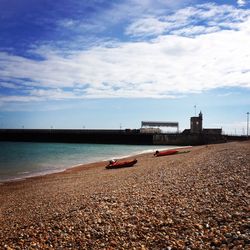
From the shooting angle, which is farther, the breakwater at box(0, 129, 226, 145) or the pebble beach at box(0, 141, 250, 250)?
the breakwater at box(0, 129, 226, 145)

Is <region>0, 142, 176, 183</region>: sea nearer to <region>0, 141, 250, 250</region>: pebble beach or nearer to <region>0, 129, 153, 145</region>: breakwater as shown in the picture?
<region>0, 141, 250, 250</region>: pebble beach

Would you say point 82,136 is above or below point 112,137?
above

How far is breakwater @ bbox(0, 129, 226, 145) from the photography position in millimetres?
73812

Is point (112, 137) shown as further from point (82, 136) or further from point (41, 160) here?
point (41, 160)

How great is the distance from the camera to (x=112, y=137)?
85812mm

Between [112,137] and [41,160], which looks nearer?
[41,160]

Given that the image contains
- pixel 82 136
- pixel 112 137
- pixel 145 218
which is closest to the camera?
pixel 145 218

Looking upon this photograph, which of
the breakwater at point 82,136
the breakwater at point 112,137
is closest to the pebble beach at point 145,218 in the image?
the breakwater at point 112,137

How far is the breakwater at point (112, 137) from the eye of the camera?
73.8 meters

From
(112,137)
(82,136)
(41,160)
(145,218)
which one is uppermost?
(82,136)

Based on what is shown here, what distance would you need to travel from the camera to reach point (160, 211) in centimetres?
778

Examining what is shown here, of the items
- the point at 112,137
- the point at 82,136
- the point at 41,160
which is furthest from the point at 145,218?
the point at 82,136

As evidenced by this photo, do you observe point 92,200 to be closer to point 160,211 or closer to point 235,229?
point 160,211

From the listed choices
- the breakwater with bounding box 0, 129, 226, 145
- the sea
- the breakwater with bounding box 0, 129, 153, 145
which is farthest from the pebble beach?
the breakwater with bounding box 0, 129, 153, 145
